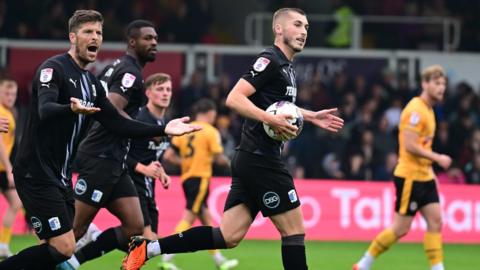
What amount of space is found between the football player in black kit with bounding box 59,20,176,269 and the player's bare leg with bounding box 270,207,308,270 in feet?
5.57

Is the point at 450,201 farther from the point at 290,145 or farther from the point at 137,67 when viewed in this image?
the point at 137,67

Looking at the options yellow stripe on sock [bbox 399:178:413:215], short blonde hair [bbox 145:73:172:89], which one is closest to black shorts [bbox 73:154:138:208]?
short blonde hair [bbox 145:73:172:89]

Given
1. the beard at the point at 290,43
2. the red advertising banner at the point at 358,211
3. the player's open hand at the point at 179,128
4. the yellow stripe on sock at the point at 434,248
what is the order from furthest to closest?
the red advertising banner at the point at 358,211 < the yellow stripe on sock at the point at 434,248 < the beard at the point at 290,43 < the player's open hand at the point at 179,128

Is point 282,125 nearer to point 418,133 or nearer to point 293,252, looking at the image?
point 293,252

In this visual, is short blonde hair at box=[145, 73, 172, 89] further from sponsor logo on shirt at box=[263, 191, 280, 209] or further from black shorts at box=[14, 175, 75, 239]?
black shorts at box=[14, 175, 75, 239]

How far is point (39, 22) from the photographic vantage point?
2158 centimetres

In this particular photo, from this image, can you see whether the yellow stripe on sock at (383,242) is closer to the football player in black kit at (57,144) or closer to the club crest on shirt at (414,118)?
the club crest on shirt at (414,118)

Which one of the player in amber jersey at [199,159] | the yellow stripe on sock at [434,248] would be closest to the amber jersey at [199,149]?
the player in amber jersey at [199,159]

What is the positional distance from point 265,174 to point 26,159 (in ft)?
6.30

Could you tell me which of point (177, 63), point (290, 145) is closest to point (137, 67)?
point (290, 145)

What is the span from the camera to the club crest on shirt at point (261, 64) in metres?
8.75

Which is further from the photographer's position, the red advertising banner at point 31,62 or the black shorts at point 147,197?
the red advertising banner at point 31,62

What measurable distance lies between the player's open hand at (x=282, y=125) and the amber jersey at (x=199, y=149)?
17.7ft

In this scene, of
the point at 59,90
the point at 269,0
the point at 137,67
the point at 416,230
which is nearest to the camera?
the point at 59,90
